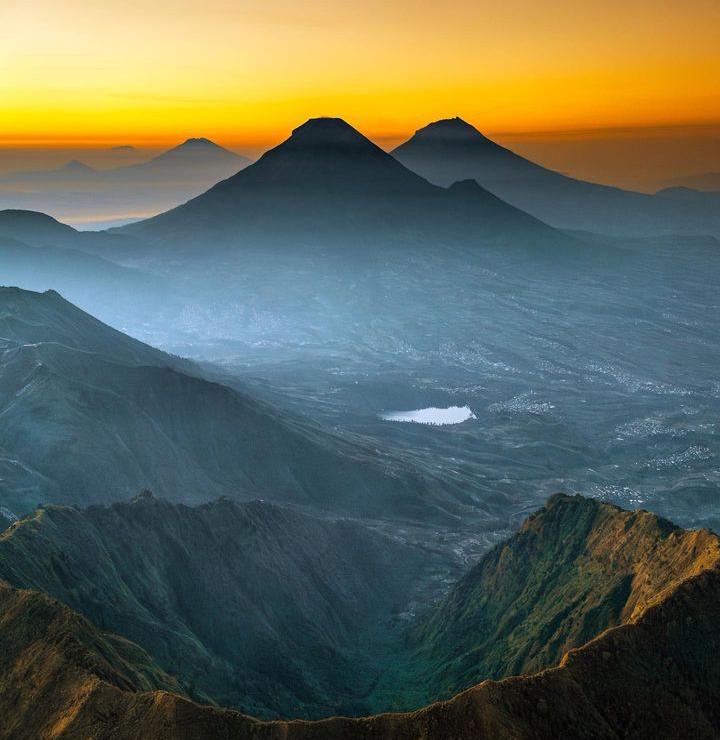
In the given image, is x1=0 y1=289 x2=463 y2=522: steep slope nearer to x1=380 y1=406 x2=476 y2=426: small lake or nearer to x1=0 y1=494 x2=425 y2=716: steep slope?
x1=0 y1=494 x2=425 y2=716: steep slope

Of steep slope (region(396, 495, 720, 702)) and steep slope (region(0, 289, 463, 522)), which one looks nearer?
steep slope (region(396, 495, 720, 702))

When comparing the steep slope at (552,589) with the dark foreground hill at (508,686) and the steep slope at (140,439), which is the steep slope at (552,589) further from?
the steep slope at (140,439)

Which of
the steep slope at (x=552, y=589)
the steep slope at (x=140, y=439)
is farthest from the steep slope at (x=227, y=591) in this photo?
the steep slope at (x=140, y=439)

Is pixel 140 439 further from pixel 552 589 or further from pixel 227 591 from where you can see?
pixel 552 589

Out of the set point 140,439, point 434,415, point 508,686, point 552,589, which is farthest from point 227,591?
Answer: point 434,415

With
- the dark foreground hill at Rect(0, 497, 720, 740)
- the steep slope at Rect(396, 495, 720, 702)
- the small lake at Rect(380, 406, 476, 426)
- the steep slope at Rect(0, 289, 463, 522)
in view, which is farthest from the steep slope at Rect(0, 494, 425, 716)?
the small lake at Rect(380, 406, 476, 426)
